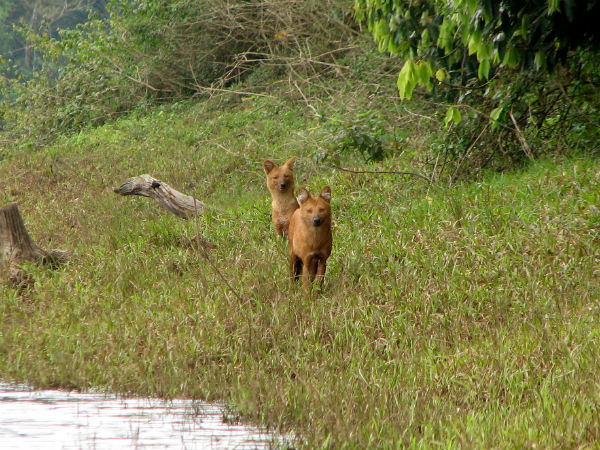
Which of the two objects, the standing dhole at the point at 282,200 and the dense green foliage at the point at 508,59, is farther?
the standing dhole at the point at 282,200

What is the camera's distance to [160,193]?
34.1 ft

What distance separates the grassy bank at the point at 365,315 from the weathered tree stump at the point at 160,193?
0.40m

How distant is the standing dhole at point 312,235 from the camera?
687 centimetres

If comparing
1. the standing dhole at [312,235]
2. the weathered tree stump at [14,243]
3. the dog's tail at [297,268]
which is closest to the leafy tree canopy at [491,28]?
the standing dhole at [312,235]

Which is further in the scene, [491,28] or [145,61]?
[145,61]

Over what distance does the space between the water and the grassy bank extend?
23 cm

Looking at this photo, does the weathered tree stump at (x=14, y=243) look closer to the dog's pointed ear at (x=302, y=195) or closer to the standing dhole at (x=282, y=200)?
the standing dhole at (x=282, y=200)

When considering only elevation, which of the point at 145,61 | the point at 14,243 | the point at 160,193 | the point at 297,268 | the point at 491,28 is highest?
the point at 491,28

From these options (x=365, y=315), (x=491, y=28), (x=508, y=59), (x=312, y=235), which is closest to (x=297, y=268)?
(x=312, y=235)

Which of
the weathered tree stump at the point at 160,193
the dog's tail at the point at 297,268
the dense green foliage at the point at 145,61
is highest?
the dog's tail at the point at 297,268

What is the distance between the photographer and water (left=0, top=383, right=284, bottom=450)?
402 cm

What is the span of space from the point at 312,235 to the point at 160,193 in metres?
4.11

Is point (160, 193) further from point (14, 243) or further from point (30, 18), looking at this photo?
point (30, 18)

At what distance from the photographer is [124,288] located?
7.86 meters
